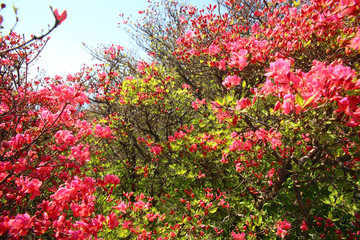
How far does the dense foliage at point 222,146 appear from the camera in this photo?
4.64ft

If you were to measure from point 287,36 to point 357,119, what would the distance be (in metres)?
1.88

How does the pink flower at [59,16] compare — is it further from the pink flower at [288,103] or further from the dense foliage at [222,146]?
the pink flower at [288,103]

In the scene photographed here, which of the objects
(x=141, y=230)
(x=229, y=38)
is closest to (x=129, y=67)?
(x=229, y=38)

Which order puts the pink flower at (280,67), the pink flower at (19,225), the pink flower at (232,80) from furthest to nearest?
the pink flower at (232,80), the pink flower at (280,67), the pink flower at (19,225)

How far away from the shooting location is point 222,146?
11.2 ft

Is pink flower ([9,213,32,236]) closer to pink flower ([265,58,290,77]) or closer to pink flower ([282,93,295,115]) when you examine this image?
pink flower ([282,93,295,115])

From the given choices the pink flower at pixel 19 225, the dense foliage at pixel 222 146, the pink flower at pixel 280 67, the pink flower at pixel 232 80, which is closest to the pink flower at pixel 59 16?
the dense foliage at pixel 222 146

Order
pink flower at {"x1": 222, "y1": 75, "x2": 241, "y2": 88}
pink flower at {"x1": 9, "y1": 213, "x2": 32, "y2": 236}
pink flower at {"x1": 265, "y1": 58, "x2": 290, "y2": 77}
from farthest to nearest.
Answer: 1. pink flower at {"x1": 222, "y1": 75, "x2": 241, "y2": 88}
2. pink flower at {"x1": 265, "y1": 58, "x2": 290, "y2": 77}
3. pink flower at {"x1": 9, "y1": 213, "x2": 32, "y2": 236}

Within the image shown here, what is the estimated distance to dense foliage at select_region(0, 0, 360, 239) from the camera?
1.41 meters

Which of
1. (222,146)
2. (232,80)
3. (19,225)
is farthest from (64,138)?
(222,146)

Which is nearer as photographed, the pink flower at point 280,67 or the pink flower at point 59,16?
the pink flower at point 59,16

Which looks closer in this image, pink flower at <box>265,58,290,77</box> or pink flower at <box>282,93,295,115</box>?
pink flower at <box>282,93,295,115</box>

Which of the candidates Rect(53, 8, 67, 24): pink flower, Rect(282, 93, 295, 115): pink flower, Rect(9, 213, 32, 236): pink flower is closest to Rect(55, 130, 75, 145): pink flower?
Rect(9, 213, 32, 236): pink flower

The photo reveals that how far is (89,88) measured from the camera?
7293mm
